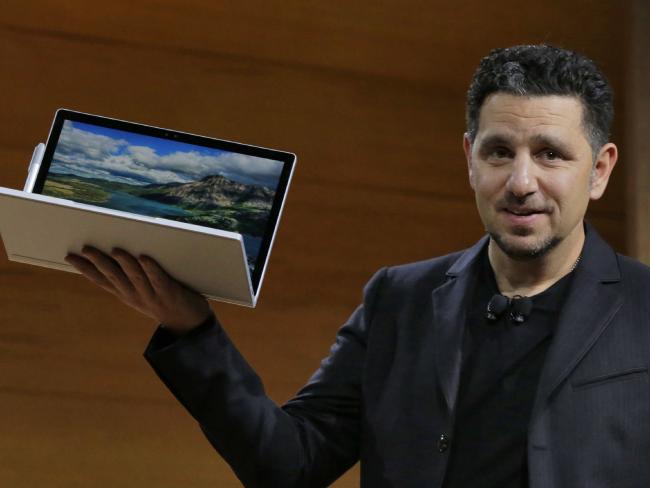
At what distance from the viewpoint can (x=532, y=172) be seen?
1.29m

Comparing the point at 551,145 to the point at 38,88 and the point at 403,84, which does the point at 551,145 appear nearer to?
the point at 403,84

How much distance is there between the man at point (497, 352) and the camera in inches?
48.4

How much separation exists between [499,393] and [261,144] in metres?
1.17

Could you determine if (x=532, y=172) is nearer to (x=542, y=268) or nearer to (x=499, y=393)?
(x=542, y=268)

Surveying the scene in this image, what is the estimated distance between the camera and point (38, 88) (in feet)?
7.28

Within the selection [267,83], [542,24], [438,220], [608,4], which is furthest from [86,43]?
[608,4]

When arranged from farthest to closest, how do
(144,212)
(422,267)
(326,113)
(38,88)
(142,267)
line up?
(326,113) → (38,88) → (422,267) → (144,212) → (142,267)

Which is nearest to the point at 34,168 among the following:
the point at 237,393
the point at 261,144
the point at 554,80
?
the point at 237,393

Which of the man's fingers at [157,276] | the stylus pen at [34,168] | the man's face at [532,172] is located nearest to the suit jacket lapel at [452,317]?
the man's face at [532,172]

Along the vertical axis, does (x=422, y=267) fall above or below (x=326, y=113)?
below

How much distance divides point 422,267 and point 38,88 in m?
1.12

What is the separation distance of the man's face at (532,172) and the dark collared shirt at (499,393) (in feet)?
0.30

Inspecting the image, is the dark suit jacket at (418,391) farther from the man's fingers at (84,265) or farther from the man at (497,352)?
the man's fingers at (84,265)

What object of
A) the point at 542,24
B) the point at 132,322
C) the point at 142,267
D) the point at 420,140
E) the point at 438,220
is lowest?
the point at 132,322
